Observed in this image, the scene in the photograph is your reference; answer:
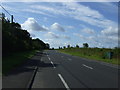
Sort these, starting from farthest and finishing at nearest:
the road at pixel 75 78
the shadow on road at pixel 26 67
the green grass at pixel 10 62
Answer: the green grass at pixel 10 62
the shadow on road at pixel 26 67
the road at pixel 75 78

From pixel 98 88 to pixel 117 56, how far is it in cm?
3466

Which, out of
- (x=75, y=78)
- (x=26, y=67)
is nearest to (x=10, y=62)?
(x=26, y=67)

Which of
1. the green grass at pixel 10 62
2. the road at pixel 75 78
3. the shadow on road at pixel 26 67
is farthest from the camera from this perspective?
the green grass at pixel 10 62

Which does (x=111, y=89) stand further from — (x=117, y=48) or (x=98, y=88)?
(x=117, y=48)

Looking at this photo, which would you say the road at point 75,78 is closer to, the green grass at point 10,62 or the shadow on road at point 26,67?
the shadow on road at point 26,67

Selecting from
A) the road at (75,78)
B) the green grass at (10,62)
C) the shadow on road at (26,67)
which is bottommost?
the road at (75,78)

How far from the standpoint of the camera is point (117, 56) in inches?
1764

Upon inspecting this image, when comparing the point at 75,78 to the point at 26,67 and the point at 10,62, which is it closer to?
the point at 26,67

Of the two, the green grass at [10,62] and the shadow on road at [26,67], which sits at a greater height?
the green grass at [10,62]

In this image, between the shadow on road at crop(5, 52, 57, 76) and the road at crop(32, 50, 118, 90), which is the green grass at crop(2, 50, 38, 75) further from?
the road at crop(32, 50, 118, 90)

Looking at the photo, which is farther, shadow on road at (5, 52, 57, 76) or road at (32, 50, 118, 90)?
shadow on road at (5, 52, 57, 76)

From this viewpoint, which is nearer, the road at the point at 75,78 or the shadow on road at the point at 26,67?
the road at the point at 75,78

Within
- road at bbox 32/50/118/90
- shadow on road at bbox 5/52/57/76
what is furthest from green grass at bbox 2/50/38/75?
road at bbox 32/50/118/90

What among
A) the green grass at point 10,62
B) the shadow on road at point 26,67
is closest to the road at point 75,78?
the shadow on road at point 26,67
